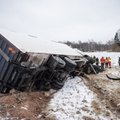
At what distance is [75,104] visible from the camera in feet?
26.8

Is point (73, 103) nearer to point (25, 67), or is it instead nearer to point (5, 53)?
point (25, 67)

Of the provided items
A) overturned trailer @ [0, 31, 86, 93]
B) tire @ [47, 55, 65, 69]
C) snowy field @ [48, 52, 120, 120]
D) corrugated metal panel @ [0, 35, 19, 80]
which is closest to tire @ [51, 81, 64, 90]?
overturned trailer @ [0, 31, 86, 93]

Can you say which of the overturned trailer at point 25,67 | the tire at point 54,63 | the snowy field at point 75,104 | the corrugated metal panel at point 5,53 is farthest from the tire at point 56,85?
the corrugated metal panel at point 5,53

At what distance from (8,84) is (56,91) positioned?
2.40 m

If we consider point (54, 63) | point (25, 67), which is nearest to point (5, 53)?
point (25, 67)

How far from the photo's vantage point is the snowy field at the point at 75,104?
7109 mm

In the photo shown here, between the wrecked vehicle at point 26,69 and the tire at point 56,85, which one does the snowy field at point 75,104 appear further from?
the wrecked vehicle at point 26,69

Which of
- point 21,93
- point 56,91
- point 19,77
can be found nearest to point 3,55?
point 19,77

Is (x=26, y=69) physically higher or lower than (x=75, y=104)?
higher

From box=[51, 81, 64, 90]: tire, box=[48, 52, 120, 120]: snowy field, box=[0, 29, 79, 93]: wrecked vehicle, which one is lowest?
box=[48, 52, 120, 120]: snowy field

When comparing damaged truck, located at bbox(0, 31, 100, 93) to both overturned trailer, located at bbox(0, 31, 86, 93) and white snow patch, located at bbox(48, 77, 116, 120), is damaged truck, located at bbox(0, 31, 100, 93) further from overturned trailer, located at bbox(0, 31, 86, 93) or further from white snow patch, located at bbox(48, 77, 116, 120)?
white snow patch, located at bbox(48, 77, 116, 120)

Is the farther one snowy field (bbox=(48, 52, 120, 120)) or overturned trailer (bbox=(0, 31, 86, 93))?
overturned trailer (bbox=(0, 31, 86, 93))

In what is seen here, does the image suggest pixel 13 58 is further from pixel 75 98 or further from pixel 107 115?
pixel 107 115

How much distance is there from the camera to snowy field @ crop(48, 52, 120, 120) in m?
7.11
